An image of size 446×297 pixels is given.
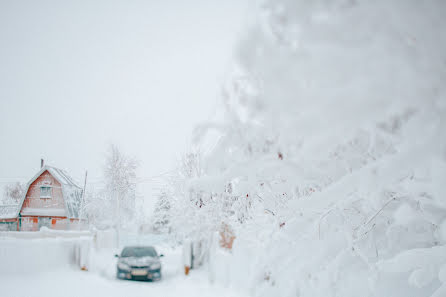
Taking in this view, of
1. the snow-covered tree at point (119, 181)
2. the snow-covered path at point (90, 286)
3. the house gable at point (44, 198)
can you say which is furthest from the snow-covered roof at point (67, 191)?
the snow-covered path at point (90, 286)

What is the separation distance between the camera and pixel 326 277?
166cm

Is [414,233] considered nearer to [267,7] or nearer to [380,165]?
[380,165]

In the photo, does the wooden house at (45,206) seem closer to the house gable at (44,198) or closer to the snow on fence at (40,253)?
the house gable at (44,198)

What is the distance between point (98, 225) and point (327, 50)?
25683 mm

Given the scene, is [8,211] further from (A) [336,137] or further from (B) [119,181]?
(A) [336,137]

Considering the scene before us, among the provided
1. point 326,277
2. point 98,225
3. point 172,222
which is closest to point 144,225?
point 98,225

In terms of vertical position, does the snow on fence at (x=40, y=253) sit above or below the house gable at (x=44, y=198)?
below

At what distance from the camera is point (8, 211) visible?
58.6 feet

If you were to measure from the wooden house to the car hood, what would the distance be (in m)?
9.89

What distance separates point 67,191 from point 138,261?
1111 centimetres

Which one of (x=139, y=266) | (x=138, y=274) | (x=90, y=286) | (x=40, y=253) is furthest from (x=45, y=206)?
(x=90, y=286)

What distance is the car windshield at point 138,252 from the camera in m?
9.61

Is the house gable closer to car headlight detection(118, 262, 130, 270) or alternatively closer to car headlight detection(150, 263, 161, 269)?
car headlight detection(118, 262, 130, 270)

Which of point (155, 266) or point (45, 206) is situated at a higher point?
point (45, 206)
